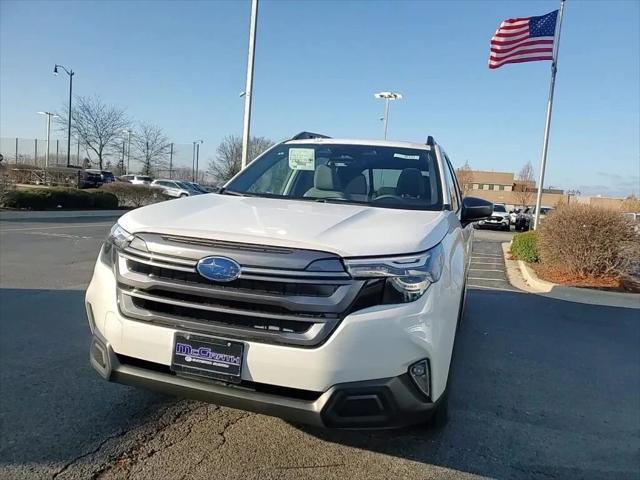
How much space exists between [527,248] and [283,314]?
11731 millimetres

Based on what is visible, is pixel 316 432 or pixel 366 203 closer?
pixel 316 432

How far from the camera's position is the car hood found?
2396 mm

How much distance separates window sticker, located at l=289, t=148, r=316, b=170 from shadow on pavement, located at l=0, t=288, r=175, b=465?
2.05m

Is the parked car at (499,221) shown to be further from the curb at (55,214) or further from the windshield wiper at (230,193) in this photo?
the windshield wiper at (230,193)

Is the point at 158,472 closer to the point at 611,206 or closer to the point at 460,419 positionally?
the point at 460,419

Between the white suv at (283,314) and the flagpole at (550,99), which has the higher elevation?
the flagpole at (550,99)

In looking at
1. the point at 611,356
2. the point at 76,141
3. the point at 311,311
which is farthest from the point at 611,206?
the point at 76,141

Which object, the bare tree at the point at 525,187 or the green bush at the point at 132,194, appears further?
the bare tree at the point at 525,187

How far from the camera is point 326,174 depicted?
4.04 metres

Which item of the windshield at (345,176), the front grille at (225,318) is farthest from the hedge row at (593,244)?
the front grille at (225,318)

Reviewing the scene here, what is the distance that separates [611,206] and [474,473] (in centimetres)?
980

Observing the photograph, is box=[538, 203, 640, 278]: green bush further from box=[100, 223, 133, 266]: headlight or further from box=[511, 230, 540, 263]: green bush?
box=[100, 223, 133, 266]: headlight

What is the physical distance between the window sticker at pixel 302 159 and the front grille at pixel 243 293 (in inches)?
73.7

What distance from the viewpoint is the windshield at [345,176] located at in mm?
3750
